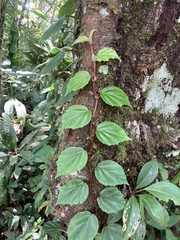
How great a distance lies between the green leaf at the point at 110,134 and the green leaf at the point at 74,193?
0.10 meters

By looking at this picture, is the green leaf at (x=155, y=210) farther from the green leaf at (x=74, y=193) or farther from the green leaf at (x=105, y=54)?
the green leaf at (x=105, y=54)

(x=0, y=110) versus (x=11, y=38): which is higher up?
(x=11, y=38)

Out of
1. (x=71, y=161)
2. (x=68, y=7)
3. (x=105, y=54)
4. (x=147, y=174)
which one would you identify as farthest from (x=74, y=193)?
(x=68, y=7)

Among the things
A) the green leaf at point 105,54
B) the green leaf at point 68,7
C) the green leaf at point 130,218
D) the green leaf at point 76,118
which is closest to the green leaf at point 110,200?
the green leaf at point 130,218

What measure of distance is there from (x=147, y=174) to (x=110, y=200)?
4.2 inches

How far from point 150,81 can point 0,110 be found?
162 centimetres

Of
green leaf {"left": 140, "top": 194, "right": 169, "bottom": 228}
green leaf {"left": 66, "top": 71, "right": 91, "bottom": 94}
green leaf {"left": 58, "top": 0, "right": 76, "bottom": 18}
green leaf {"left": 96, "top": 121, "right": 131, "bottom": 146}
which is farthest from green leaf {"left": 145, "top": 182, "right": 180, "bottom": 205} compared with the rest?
green leaf {"left": 58, "top": 0, "right": 76, "bottom": 18}

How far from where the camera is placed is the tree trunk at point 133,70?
54 cm

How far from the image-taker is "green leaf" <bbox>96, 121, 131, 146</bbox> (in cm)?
45

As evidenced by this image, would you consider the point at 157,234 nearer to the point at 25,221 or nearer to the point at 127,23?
the point at 127,23

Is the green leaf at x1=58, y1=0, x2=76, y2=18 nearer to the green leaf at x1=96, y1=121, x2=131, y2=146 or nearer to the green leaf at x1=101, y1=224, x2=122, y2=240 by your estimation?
the green leaf at x1=96, y1=121, x2=131, y2=146

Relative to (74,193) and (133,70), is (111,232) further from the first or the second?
(133,70)

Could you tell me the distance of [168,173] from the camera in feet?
1.95

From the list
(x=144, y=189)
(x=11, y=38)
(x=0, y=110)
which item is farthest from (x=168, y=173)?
(x=11, y=38)
